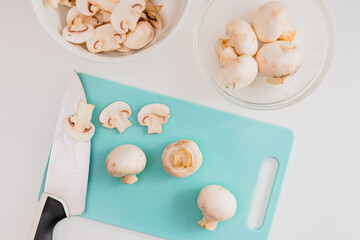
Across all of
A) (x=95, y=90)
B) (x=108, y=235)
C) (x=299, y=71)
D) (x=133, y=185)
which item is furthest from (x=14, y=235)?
(x=299, y=71)

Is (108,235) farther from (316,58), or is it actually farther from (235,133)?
(316,58)

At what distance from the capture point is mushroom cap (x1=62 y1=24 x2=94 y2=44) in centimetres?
82

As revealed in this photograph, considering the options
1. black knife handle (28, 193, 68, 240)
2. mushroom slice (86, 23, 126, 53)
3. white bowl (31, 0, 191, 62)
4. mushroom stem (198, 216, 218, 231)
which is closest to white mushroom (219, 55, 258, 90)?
white bowl (31, 0, 191, 62)

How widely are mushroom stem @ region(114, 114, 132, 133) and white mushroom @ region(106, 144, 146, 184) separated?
0.06m

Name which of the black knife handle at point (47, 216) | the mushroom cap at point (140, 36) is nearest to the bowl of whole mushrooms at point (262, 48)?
Result: the mushroom cap at point (140, 36)

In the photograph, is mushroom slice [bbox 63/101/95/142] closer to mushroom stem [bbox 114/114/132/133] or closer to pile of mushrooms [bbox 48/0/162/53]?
mushroom stem [bbox 114/114/132/133]

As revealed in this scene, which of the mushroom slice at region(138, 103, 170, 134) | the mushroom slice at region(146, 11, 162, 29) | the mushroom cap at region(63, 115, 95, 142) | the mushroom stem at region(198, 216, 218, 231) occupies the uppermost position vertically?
the mushroom slice at region(146, 11, 162, 29)

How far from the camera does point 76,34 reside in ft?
2.70

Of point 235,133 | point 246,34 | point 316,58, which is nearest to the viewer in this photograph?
point 246,34

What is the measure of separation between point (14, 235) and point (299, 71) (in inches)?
35.3

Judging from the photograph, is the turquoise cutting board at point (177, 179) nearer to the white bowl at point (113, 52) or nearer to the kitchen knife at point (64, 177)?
the kitchen knife at point (64, 177)

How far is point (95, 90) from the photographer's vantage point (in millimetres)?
971

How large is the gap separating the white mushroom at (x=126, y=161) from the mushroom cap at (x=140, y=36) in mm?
266

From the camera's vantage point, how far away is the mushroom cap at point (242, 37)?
2.50ft
